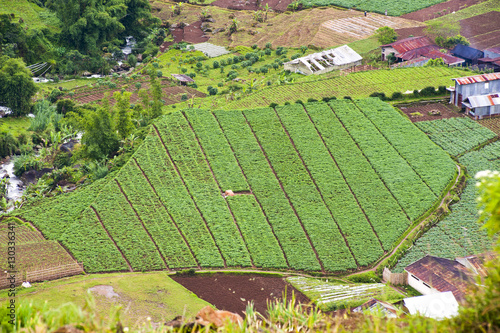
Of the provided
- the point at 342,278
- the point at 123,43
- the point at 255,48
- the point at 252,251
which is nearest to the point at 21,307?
the point at 252,251

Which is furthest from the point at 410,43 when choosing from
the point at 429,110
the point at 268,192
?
the point at 268,192

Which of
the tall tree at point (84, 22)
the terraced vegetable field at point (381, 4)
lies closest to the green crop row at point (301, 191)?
the tall tree at point (84, 22)

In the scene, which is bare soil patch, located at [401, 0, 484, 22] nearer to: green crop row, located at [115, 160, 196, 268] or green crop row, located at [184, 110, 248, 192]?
green crop row, located at [184, 110, 248, 192]

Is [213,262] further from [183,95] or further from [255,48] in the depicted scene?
[255,48]

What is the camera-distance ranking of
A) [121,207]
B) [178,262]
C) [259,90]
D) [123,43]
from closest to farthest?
1. [178,262]
2. [121,207]
3. [259,90]
4. [123,43]

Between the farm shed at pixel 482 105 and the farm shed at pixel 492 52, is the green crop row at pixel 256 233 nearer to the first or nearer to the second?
the farm shed at pixel 482 105

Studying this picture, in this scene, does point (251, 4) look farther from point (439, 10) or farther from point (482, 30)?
point (482, 30)
